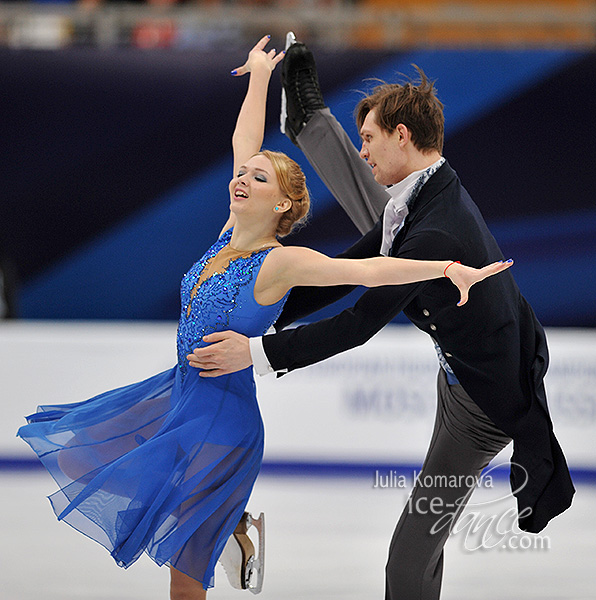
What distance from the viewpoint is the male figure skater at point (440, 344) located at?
2.16 meters

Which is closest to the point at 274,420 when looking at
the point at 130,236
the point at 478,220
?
the point at 130,236

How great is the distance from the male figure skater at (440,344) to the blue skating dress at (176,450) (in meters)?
0.10

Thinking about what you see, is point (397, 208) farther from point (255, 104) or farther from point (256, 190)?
point (255, 104)

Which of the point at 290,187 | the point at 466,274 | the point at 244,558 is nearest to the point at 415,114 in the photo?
the point at 290,187

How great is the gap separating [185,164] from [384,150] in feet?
11.2

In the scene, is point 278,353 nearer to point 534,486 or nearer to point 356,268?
point 356,268

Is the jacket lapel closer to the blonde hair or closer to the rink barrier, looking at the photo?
the blonde hair

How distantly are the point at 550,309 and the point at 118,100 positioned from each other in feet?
10.0

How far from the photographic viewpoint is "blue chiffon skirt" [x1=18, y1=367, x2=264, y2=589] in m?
2.11

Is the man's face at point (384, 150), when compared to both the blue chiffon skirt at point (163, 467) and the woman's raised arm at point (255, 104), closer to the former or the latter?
the woman's raised arm at point (255, 104)

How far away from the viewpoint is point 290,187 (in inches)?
90.9

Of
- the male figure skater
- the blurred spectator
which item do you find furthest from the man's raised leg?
the blurred spectator

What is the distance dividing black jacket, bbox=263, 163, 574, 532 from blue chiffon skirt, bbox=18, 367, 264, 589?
0.22 meters

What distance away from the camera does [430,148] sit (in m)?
2.26
